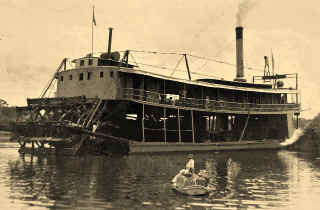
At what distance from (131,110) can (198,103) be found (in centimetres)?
732

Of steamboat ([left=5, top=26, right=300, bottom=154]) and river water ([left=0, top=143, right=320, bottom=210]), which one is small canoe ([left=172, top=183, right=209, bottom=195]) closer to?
river water ([left=0, top=143, right=320, bottom=210])

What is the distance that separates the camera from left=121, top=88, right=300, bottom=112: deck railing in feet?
109

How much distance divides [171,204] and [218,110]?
26.7 m

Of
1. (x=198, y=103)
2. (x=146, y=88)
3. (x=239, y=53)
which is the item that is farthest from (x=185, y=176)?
(x=239, y=53)

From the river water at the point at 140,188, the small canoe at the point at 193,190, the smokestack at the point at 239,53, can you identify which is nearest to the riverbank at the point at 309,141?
the smokestack at the point at 239,53

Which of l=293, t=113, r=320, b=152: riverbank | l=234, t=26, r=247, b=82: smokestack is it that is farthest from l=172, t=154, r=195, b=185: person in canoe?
l=293, t=113, r=320, b=152: riverbank

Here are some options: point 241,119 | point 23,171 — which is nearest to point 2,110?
point 241,119

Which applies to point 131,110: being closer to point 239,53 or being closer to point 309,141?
point 239,53

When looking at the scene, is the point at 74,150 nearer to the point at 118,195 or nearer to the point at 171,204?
the point at 118,195

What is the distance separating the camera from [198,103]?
3966cm

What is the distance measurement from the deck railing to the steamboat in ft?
0.22

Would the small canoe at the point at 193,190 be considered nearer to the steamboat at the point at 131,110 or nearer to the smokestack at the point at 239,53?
the steamboat at the point at 131,110

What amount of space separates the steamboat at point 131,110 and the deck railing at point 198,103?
66mm

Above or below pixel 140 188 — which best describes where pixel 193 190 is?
above
